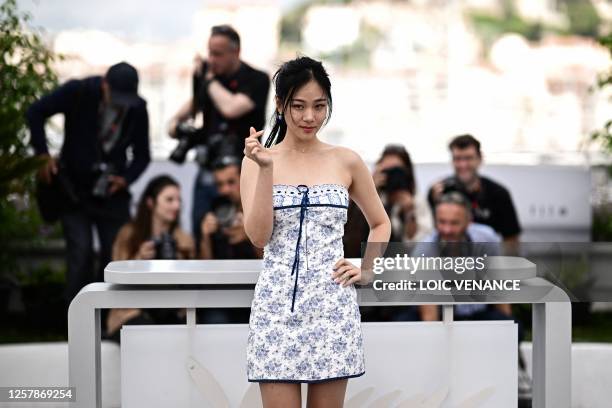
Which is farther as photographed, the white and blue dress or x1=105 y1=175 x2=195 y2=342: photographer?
x1=105 y1=175 x2=195 y2=342: photographer

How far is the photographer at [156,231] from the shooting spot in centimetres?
556

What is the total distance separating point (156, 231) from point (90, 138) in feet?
2.75

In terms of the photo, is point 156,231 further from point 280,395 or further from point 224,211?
point 280,395

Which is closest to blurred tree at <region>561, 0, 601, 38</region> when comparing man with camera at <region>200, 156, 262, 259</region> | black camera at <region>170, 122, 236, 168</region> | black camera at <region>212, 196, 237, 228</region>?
black camera at <region>170, 122, 236, 168</region>

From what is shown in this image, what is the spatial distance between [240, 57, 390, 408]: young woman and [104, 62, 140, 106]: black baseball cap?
3.56 metres

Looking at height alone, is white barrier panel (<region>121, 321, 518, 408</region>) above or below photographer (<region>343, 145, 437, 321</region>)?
→ below

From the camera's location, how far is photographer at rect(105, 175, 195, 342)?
556cm

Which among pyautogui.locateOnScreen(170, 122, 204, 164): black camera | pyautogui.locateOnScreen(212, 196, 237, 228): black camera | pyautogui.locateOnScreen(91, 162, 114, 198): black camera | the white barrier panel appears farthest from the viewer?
pyautogui.locateOnScreen(170, 122, 204, 164): black camera

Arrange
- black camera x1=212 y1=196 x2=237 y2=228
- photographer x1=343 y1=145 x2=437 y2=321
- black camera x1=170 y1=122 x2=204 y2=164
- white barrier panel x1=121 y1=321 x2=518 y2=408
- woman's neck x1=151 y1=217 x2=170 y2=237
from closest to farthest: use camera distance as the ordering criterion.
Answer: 1. white barrier panel x1=121 y1=321 x2=518 y2=408
2. woman's neck x1=151 y1=217 x2=170 y2=237
3. black camera x1=212 y1=196 x2=237 y2=228
4. photographer x1=343 y1=145 x2=437 y2=321
5. black camera x1=170 y1=122 x2=204 y2=164

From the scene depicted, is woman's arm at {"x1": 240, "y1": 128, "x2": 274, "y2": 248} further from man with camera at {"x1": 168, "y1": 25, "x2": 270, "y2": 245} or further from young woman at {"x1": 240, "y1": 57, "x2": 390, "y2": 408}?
man with camera at {"x1": 168, "y1": 25, "x2": 270, "y2": 245}

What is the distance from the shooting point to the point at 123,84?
6109 mm

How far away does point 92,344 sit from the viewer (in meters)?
3.03

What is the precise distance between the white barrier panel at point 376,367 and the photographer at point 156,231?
2.12m

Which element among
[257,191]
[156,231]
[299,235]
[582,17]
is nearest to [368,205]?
[299,235]
